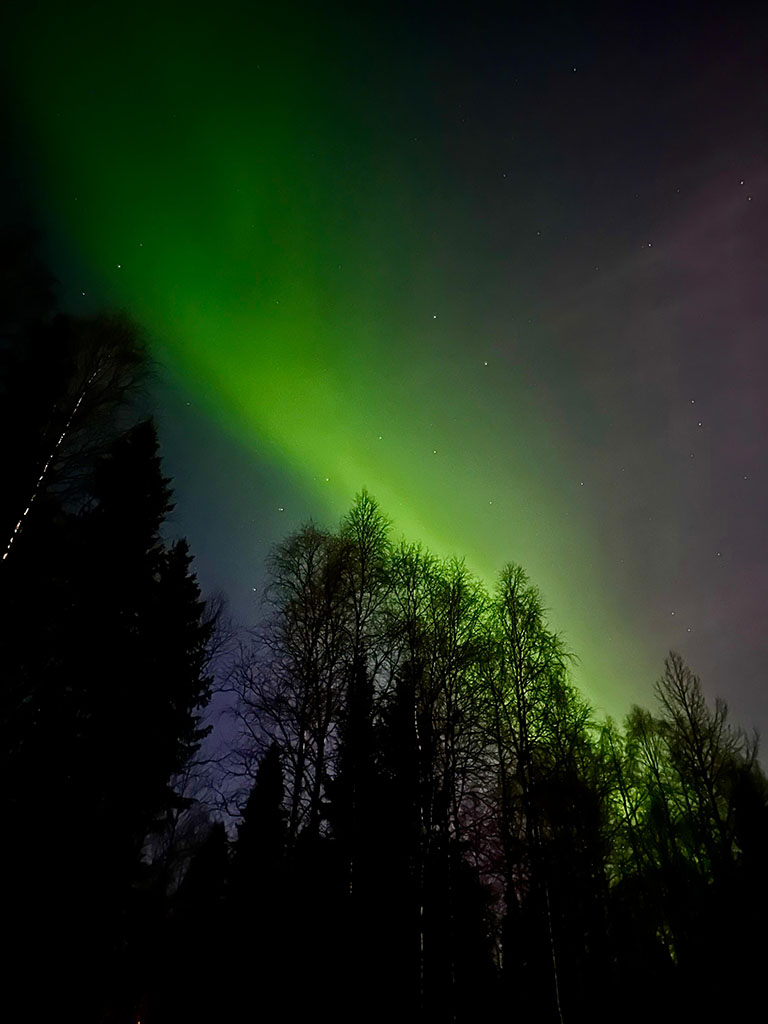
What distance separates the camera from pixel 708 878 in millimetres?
22141

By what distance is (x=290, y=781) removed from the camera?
34.7 feet

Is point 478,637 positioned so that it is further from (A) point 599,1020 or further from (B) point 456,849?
(A) point 599,1020

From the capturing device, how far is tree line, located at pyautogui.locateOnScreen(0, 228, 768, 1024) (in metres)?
8.77

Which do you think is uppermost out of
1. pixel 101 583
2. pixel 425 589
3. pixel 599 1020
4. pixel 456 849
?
pixel 425 589

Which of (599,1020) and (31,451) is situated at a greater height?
(31,451)

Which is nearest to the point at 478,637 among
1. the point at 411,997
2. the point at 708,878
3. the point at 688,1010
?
the point at 411,997

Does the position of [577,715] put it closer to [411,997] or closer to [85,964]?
[411,997]

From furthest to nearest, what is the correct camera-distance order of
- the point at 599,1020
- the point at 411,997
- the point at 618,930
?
1. the point at 618,930
2. the point at 599,1020
3. the point at 411,997

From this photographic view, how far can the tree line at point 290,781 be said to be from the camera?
8766 millimetres

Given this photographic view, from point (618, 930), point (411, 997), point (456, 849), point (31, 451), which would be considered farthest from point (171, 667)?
point (618, 930)

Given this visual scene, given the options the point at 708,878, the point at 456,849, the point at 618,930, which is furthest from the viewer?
the point at 708,878

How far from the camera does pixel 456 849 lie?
1092 cm

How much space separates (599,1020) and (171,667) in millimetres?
15757

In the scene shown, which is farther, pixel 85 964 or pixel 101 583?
pixel 101 583
